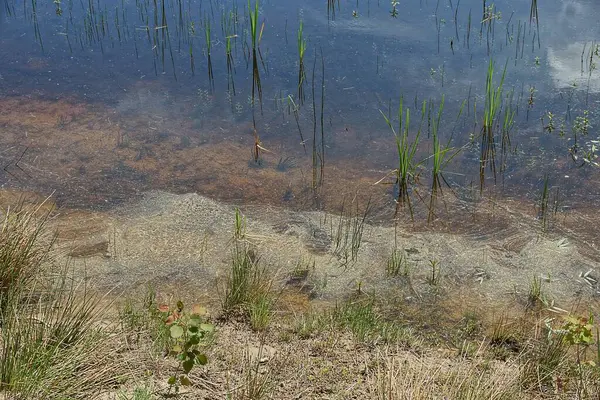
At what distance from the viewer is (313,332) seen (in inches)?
129

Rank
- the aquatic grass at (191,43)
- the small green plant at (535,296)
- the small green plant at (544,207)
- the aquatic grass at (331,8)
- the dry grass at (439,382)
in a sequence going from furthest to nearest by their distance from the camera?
1. the aquatic grass at (331,8)
2. the aquatic grass at (191,43)
3. the small green plant at (544,207)
4. the small green plant at (535,296)
5. the dry grass at (439,382)

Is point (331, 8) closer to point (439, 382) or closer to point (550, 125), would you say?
point (550, 125)

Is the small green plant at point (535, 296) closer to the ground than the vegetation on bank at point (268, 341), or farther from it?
closer to the ground

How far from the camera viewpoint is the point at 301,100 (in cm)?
575

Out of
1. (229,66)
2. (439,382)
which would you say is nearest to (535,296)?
(439,382)

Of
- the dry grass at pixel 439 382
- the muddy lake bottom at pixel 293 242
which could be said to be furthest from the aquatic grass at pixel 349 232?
the dry grass at pixel 439 382

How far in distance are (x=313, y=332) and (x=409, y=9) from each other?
484cm

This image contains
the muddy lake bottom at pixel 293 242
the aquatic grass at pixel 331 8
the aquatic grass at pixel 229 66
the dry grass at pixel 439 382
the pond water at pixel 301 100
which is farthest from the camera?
the aquatic grass at pixel 331 8

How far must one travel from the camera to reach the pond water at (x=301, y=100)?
4867 mm

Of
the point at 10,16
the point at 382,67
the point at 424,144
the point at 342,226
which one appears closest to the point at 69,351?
the point at 342,226

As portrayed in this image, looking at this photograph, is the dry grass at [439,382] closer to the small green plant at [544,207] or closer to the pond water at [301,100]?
the small green plant at [544,207]

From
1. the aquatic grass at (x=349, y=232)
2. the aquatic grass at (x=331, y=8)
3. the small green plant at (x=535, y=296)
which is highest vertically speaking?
the aquatic grass at (x=331, y=8)

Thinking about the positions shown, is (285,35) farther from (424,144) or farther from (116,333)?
(116,333)

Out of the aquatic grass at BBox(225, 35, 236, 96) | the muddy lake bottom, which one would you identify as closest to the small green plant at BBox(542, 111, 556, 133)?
the muddy lake bottom
